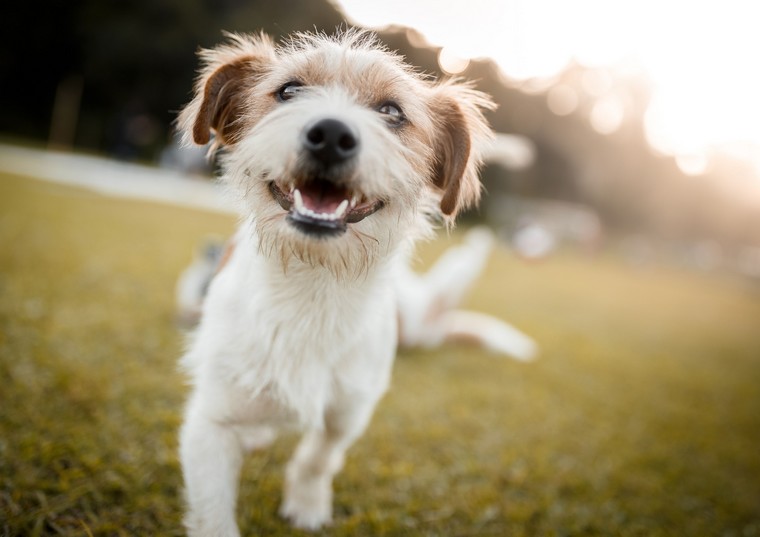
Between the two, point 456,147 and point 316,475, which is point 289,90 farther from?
point 316,475

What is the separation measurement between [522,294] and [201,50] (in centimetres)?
971

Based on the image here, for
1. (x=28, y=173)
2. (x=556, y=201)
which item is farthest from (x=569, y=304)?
(x=556, y=201)

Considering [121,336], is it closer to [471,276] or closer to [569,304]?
[471,276]

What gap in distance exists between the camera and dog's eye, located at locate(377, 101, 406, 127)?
2447 millimetres

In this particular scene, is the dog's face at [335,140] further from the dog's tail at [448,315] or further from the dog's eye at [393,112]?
the dog's tail at [448,315]

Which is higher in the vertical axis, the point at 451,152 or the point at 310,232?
the point at 451,152

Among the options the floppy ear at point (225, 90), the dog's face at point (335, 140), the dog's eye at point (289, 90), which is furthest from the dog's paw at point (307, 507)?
the dog's eye at point (289, 90)

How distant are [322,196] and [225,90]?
3.17 feet

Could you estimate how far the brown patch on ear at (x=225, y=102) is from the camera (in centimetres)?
248

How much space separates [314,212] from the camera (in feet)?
6.88

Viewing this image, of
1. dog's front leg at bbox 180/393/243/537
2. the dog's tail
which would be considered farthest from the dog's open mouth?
the dog's tail

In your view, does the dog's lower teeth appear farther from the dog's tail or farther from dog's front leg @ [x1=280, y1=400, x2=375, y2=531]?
the dog's tail

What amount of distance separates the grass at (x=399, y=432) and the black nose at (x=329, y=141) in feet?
6.24

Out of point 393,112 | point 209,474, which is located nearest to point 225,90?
point 393,112
